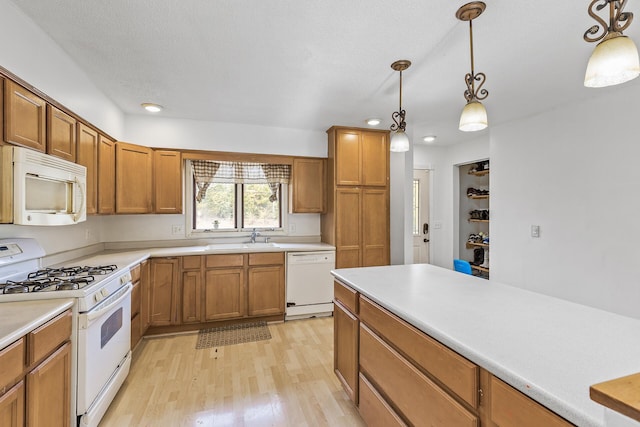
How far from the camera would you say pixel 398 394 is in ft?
4.52

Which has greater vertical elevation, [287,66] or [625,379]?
[287,66]

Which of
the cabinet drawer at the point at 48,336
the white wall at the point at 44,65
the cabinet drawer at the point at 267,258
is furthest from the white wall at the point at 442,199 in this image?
the cabinet drawer at the point at 48,336

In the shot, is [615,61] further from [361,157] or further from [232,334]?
[232,334]

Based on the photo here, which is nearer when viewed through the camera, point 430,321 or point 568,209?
point 430,321

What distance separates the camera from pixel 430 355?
116 centimetres

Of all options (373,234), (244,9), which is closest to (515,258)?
(373,234)

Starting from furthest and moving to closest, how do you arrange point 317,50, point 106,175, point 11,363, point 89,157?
point 106,175 → point 89,157 → point 317,50 → point 11,363

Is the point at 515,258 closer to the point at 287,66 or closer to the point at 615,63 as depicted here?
the point at 615,63

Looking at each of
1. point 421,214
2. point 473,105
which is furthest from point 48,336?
point 421,214

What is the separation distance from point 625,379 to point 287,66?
240cm

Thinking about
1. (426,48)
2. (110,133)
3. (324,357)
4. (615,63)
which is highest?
(426,48)

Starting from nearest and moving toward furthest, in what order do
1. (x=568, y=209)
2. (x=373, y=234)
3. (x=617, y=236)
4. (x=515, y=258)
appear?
(x=617, y=236), (x=568, y=209), (x=515, y=258), (x=373, y=234)

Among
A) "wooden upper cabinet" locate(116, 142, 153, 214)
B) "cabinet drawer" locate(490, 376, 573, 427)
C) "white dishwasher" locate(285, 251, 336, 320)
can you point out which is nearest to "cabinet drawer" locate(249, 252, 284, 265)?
"white dishwasher" locate(285, 251, 336, 320)

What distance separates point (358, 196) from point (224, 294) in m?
2.03
